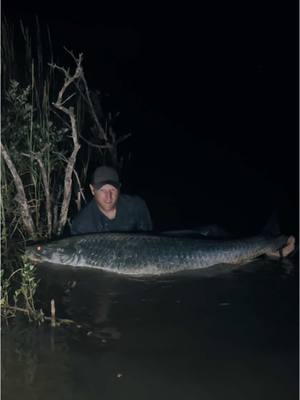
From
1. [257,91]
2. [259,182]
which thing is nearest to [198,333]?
[259,182]

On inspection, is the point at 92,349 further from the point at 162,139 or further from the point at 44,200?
the point at 162,139

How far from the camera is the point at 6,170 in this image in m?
6.44

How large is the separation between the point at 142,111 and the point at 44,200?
6766 mm

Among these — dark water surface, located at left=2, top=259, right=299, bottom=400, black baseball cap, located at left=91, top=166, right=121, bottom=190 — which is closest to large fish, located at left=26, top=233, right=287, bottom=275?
dark water surface, located at left=2, top=259, right=299, bottom=400

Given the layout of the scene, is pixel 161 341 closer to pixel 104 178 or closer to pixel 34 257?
pixel 34 257

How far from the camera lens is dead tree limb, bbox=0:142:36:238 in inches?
237

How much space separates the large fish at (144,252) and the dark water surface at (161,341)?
6.4 inches

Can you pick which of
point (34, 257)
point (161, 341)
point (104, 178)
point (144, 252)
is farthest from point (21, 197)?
point (161, 341)

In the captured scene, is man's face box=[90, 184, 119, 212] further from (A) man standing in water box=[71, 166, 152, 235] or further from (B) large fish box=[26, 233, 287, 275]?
(B) large fish box=[26, 233, 287, 275]

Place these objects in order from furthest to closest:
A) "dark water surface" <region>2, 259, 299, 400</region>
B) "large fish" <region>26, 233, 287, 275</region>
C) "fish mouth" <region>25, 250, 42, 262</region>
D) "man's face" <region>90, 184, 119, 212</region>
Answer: "man's face" <region>90, 184, 119, 212</region>, "fish mouth" <region>25, 250, 42, 262</region>, "large fish" <region>26, 233, 287, 275</region>, "dark water surface" <region>2, 259, 299, 400</region>

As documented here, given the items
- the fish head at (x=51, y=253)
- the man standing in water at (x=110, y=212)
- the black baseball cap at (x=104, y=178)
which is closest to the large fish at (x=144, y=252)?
the fish head at (x=51, y=253)

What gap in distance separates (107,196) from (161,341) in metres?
2.29

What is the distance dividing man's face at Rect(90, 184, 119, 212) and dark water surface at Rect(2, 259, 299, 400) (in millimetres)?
856

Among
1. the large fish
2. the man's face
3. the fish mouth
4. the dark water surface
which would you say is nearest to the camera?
the dark water surface
